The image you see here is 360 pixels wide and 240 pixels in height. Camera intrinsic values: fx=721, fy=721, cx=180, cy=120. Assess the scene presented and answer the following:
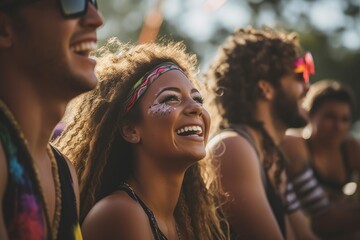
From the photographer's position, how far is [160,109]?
12.1ft

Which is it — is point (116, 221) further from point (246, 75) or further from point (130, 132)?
point (246, 75)

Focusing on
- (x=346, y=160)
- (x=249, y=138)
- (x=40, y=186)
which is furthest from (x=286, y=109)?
(x=40, y=186)

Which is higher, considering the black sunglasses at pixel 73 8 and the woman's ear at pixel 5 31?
the black sunglasses at pixel 73 8

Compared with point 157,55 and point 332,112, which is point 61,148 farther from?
point 332,112

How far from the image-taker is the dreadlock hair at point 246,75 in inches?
208

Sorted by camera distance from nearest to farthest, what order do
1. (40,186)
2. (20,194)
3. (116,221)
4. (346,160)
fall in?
(20,194) < (40,186) < (116,221) < (346,160)

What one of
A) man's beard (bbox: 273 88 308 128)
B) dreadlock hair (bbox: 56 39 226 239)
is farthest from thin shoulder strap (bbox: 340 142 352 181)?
dreadlock hair (bbox: 56 39 226 239)

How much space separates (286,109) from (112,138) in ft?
6.53

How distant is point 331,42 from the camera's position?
23.8m

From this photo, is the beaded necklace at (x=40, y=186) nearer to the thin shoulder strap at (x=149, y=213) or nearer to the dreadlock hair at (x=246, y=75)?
the thin shoulder strap at (x=149, y=213)

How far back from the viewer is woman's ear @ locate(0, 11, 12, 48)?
2588mm

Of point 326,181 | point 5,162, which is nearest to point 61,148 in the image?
point 5,162

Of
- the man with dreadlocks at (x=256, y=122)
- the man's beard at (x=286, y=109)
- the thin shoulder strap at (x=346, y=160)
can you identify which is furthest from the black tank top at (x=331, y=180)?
the man's beard at (x=286, y=109)

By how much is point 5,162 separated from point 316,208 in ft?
16.1
